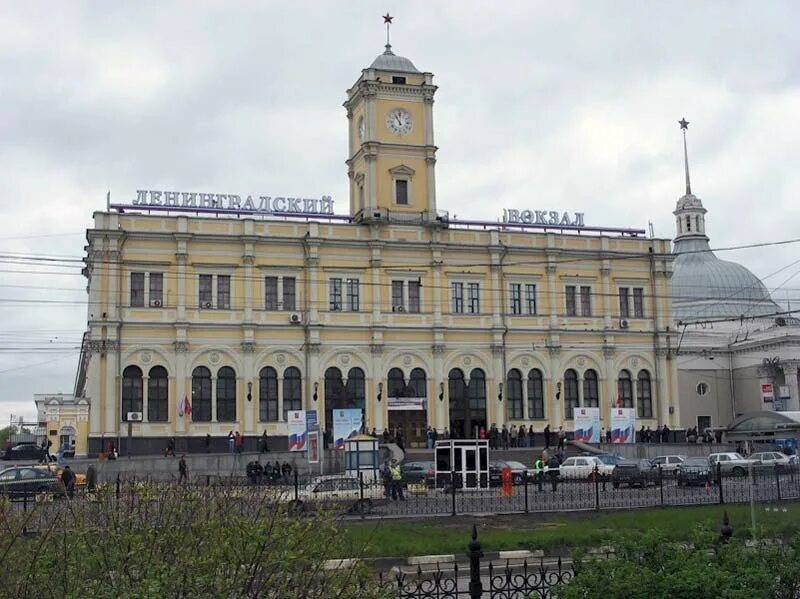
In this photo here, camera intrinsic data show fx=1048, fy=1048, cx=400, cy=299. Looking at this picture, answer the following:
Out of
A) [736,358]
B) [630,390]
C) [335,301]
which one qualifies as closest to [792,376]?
[736,358]

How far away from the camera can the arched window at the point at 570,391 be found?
2552 inches

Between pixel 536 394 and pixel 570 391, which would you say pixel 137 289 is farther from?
pixel 570 391

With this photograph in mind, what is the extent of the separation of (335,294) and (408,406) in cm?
780

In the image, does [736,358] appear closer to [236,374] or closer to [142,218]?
[236,374]

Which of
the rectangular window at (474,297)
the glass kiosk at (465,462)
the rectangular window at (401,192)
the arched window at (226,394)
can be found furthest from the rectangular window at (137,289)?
the glass kiosk at (465,462)

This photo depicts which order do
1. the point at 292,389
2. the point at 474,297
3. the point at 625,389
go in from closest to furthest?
1. the point at 292,389
2. the point at 474,297
3. the point at 625,389

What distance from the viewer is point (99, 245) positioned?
57.0 metres

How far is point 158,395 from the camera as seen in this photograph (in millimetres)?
57562

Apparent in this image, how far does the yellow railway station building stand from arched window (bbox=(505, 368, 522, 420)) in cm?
9

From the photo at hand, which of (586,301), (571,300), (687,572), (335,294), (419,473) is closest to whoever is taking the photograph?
(687,572)

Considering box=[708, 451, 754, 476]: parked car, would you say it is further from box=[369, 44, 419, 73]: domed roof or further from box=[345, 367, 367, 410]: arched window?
box=[369, 44, 419, 73]: domed roof

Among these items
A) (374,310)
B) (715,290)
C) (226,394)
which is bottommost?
(226,394)

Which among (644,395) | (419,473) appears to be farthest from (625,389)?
(419,473)

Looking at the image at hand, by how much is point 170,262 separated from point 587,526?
3829 cm
